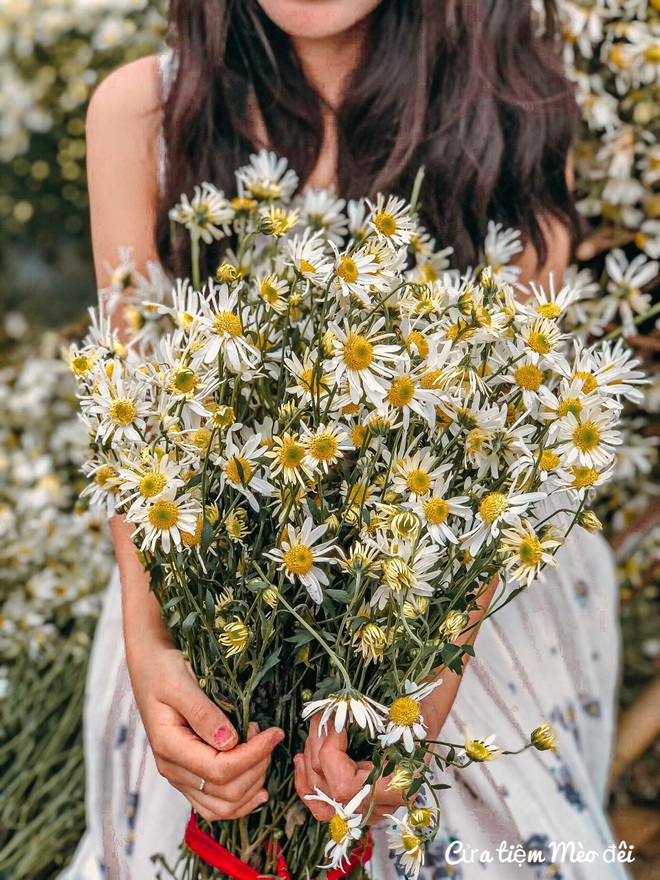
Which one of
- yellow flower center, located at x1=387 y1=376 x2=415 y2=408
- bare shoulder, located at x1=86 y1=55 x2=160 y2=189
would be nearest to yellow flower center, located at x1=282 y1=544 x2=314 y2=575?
yellow flower center, located at x1=387 y1=376 x2=415 y2=408

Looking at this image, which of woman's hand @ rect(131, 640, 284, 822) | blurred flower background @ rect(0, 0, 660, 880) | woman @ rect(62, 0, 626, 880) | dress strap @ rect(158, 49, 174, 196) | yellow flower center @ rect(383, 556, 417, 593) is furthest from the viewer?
blurred flower background @ rect(0, 0, 660, 880)

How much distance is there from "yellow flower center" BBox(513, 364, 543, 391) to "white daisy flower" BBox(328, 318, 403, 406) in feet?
0.28

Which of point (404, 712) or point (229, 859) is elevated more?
point (404, 712)

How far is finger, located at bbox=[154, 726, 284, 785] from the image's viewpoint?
0.62m

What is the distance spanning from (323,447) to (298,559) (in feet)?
0.24

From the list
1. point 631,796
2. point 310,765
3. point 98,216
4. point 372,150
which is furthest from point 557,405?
point 631,796

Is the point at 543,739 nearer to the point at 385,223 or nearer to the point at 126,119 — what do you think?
the point at 385,223

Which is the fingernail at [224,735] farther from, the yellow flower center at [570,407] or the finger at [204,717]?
the yellow flower center at [570,407]


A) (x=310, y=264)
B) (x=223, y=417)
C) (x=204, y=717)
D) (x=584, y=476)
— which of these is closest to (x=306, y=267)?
(x=310, y=264)

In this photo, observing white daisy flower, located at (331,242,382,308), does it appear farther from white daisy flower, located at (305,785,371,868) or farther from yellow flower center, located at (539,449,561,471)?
white daisy flower, located at (305,785,371,868)

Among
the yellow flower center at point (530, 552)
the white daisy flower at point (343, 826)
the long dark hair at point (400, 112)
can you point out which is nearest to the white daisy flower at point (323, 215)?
the long dark hair at point (400, 112)

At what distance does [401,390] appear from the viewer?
1.81 ft

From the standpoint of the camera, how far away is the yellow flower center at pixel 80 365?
0.60 metres

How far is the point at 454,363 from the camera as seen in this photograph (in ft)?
1.83
